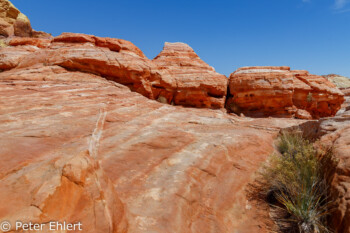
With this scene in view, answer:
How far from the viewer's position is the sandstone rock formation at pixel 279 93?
2008 cm

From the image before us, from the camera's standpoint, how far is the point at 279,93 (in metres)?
20.1

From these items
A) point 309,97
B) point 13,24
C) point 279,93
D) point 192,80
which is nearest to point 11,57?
point 192,80

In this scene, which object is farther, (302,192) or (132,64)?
(132,64)

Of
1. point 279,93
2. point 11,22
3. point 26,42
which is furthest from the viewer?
point 11,22

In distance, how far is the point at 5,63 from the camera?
1216 cm

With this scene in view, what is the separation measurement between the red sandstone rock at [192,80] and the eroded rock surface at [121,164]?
33.0 feet

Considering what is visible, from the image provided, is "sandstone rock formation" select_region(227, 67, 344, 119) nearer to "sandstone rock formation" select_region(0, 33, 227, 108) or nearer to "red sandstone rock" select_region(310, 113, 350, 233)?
"sandstone rock formation" select_region(0, 33, 227, 108)

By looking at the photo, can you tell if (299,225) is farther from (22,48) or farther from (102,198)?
(22,48)

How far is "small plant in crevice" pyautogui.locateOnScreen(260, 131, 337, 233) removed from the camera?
10.7 feet

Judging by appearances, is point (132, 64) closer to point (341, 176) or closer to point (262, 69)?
point (341, 176)

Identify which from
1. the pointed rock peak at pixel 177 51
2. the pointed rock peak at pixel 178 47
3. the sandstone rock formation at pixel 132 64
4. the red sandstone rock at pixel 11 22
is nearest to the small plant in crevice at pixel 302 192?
the sandstone rock formation at pixel 132 64

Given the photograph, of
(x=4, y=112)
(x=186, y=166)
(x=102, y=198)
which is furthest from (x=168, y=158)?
(x=4, y=112)

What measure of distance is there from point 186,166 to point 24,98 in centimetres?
639

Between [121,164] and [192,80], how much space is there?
50.3 feet
